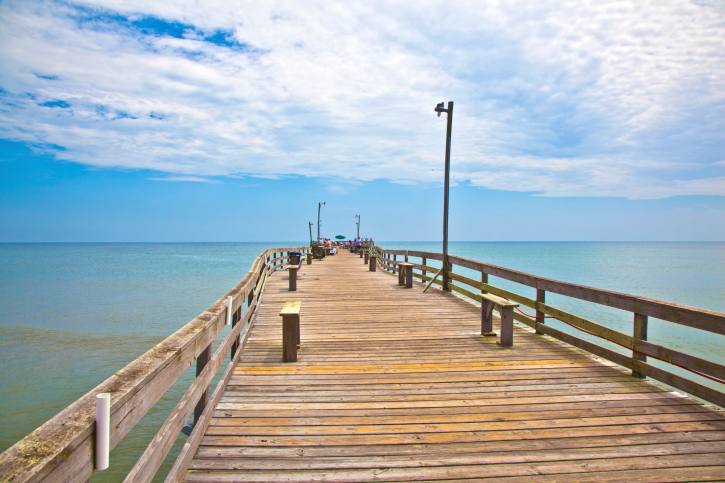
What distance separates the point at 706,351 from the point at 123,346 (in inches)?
759

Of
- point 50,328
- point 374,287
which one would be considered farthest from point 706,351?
point 50,328

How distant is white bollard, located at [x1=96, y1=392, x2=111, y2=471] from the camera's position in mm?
1447

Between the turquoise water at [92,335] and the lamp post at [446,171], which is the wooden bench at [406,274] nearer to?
the lamp post at [446,171]

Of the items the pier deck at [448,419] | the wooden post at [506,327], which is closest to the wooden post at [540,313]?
the pier deck at [448,419]

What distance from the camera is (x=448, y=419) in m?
3.54

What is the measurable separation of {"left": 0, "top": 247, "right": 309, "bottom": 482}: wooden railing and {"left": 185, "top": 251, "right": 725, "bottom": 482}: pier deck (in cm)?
45

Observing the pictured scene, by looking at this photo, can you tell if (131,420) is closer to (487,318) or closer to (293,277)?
(487,318)

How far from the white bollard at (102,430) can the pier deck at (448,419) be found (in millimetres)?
1396

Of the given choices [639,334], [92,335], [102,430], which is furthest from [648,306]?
[92,335]

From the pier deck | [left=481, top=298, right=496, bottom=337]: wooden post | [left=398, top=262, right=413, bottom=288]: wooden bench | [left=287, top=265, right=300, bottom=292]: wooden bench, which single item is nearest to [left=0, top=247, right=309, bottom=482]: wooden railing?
the pier deck

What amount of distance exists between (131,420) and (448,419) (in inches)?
99.6

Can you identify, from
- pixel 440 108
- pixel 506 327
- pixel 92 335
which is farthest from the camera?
pixel 92 335

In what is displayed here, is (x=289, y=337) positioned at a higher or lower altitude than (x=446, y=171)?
lower

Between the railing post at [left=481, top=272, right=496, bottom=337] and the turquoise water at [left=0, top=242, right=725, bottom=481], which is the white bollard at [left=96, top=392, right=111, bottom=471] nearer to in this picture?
the railing post at [left=481, top=272, right=496, bottom=337]
